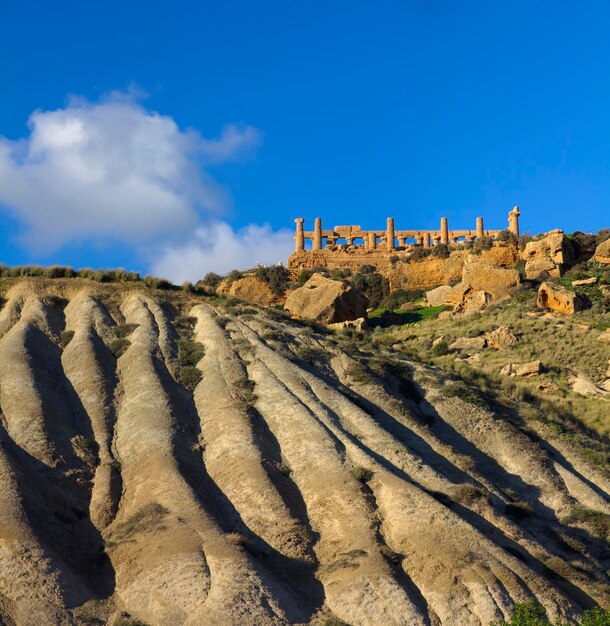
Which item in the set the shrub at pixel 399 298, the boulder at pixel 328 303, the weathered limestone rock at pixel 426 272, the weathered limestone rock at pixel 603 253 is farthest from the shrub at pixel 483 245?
the boulder at pixel 328 303

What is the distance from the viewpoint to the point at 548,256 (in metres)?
65.9

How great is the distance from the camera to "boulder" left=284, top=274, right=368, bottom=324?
53250 mm

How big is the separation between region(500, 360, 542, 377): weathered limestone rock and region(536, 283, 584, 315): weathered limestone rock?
11.9 m

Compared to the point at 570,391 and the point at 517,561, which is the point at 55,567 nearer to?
the point at 517,561

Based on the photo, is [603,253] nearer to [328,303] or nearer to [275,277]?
[328,303]

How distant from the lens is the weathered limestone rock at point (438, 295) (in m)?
66.7

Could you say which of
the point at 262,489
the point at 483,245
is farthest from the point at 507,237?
the point at 262,489

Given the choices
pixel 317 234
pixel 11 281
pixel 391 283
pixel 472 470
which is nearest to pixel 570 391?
pixel 472 470

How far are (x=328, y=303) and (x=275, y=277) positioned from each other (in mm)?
18198

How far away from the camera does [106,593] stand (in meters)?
19.0

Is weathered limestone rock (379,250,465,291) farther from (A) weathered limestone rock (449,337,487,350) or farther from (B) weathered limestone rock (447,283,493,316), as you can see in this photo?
(A) weathered limestone rock (449,337,487,350)

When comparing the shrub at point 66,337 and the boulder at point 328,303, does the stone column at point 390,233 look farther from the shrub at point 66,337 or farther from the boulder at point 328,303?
the shrub at point 66,337

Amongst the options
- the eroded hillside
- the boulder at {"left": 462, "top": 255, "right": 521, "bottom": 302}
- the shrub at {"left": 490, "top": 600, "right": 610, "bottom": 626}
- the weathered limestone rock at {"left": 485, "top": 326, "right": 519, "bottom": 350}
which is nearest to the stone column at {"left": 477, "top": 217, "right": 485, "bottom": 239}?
the boulder at {"left": 462, "top": 255, "right": 521, "bottom": 302}

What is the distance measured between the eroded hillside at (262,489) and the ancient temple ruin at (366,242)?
42.7m
